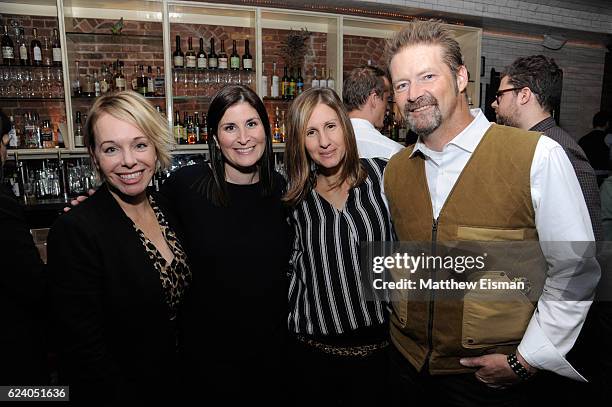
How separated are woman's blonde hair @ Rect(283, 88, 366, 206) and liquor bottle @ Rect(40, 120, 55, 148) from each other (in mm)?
3377

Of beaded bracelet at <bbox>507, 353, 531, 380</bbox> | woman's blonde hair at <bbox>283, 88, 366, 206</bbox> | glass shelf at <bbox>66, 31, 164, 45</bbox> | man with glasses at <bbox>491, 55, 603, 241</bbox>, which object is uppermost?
glass shelf at <bbox>66, 31, 164, 45</bbox>

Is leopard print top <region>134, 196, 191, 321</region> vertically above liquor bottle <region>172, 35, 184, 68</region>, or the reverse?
liquor bottle <region>172, 35, 184, 68</region>

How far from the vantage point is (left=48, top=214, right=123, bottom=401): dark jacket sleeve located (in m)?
1.40

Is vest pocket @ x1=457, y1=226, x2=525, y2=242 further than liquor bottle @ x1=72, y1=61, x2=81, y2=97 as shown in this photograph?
No

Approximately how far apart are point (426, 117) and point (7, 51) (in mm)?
4398

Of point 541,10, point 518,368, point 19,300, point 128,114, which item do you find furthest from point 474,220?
point 541,10

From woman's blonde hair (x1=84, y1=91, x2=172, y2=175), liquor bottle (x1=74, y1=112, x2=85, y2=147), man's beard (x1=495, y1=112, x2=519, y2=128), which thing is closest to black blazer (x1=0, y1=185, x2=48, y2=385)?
woman's blonde hair (x1=84, y1=91, x2=172, y2=175)

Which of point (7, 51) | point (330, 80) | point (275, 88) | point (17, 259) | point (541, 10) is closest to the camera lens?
point (17, 259)

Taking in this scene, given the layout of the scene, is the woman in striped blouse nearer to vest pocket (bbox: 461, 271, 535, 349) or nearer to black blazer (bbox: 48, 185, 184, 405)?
vest pocket (bbox: 461, 271, 535, 349)

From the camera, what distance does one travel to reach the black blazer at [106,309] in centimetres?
140

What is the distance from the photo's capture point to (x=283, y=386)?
76.8 inches

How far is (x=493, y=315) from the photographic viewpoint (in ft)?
4.61

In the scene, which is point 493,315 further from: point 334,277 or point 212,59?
point 212,59

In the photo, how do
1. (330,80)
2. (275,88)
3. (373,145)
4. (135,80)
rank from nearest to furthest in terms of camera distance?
(373,145) < (135,80) < (275,88) < (330,80)
